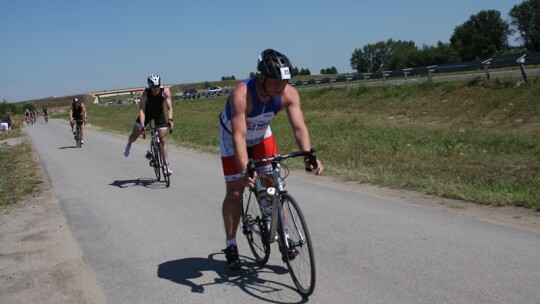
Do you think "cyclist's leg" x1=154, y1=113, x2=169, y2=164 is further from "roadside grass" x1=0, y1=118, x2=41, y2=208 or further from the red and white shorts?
the red and white shorts

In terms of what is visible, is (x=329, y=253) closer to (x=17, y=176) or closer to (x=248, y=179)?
(x=248, y=179)

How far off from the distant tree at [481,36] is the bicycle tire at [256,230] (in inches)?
3156

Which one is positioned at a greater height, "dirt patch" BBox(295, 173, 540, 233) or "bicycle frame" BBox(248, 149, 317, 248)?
"bicycle frame" BBox(248, 149, 317, 248)

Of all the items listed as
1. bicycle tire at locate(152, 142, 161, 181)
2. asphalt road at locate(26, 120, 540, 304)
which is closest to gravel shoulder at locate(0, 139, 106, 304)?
asphalt road at locate(26, 120, 540, 304)

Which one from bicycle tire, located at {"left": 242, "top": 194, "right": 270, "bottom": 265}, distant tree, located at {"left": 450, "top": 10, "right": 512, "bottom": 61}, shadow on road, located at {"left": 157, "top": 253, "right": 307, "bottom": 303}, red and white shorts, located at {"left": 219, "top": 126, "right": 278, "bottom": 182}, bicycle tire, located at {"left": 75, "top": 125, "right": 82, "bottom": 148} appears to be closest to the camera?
shadow on road, located at {"left": 157, "top": 253, "right": 307, "bottom": 303}

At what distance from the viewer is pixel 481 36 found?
82.5 metres

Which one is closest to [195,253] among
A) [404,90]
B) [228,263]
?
[228,263]

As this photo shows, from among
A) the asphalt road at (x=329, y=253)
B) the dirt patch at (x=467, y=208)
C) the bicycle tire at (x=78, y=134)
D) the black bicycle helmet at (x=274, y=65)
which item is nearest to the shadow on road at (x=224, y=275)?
the asphalt road at (x=329, y=253)

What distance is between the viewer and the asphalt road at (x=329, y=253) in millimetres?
4559

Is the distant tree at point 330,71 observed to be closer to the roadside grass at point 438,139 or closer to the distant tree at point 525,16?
the distant tree at point 525,16

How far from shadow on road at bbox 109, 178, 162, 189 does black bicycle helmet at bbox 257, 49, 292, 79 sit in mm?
6539

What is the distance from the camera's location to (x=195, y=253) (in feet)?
20.0

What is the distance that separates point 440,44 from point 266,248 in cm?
8220

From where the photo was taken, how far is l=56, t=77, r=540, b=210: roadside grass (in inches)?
340
